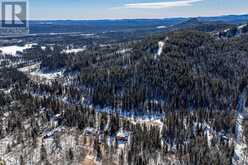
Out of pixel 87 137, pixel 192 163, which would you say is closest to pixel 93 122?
pixel 87 137

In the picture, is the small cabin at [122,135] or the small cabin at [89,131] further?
the small cabin at [89,131]

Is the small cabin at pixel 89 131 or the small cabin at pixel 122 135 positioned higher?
the small cabin at pixel 89 131

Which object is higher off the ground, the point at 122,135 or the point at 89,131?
the point at 89,131

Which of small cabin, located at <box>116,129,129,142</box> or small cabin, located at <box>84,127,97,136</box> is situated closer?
small cabin, located at <box>116,129,129,142</box>

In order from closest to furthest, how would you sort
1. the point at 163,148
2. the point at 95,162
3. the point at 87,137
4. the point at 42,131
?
1. the point at 95,162
2. the point at 163,148
3. the point at 87,137
4. the point at 42,131

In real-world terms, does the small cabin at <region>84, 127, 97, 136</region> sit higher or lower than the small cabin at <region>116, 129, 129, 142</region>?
higher

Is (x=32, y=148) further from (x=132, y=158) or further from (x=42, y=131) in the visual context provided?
(x=132, y=158)

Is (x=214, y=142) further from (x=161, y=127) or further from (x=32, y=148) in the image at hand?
(x=32, y=148)

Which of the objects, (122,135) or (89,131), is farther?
(89,131)

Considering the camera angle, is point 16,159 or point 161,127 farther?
point 161,127

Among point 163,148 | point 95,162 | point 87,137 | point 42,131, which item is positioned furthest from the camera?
point 42,131
